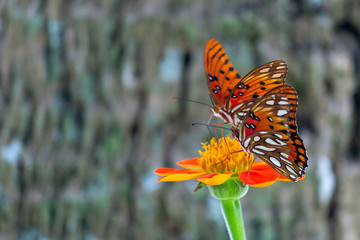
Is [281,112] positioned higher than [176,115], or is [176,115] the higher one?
[176,115]

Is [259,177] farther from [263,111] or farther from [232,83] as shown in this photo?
[232,83]

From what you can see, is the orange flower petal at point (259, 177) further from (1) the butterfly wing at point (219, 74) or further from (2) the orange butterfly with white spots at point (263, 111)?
(1) the butterfly wing at point (219, 74)

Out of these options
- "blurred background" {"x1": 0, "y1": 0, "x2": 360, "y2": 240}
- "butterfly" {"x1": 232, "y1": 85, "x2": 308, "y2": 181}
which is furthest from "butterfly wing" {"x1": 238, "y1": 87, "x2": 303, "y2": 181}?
"blurred background" {"x1": 0, "y1": 0, "x2": 360, "y2": 240}

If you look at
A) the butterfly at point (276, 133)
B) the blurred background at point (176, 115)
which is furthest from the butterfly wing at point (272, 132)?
Answer: the blurred background at point (176, 115)

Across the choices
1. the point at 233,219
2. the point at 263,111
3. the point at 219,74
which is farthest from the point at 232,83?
the point at 233,219

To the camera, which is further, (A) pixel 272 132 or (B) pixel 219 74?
(B) pixel 219 74

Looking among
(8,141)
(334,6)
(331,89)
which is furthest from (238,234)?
(8,141)

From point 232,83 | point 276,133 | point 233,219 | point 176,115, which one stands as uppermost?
point 176,115
